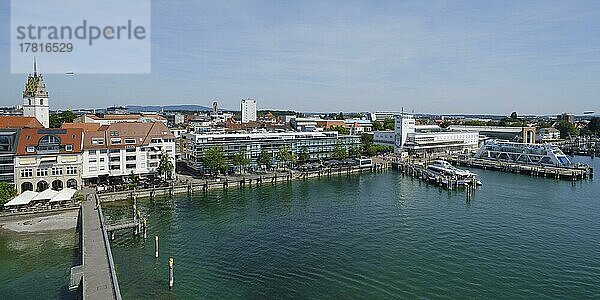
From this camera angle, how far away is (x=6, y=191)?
2156cm

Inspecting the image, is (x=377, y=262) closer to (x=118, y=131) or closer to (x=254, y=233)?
(x=254, y=233)

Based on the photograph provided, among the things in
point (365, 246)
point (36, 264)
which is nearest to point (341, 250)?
point (365, 246)

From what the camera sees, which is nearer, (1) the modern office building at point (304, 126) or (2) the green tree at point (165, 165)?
(2) the green tree at point (165, 165)

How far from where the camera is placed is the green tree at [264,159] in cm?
3601

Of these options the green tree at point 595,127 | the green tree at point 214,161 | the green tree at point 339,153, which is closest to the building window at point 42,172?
the green tree at point 214,161

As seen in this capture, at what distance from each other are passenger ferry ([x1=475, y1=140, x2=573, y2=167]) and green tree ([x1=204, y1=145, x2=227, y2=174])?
30.5 meters

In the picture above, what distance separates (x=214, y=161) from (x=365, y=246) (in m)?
17.4

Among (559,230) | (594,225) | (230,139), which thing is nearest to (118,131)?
(230,139)

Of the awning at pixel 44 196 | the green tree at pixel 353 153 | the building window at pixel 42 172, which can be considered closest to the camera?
the awning at pixel 44 196

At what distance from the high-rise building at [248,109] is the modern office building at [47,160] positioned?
67.0m

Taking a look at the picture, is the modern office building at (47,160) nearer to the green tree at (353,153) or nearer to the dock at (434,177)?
the green tree at (353,153)

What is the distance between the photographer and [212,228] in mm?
20547

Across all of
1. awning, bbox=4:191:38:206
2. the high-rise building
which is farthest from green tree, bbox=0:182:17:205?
the high-rise building

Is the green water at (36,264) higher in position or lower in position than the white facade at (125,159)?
lower
